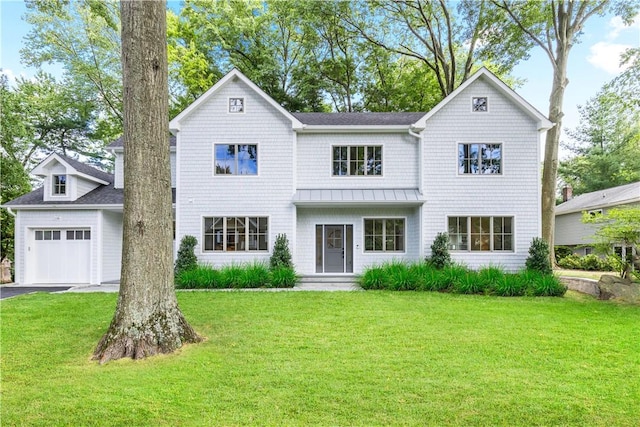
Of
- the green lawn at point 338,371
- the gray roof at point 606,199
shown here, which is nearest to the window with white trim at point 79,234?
the green lawn at point 338,371

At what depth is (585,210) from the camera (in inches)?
809

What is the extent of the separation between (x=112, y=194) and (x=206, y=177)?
13.4ft

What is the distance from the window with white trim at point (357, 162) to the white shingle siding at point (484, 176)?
180cm

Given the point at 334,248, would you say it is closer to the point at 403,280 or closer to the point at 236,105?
the point at 403,280

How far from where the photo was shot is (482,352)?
5098mm

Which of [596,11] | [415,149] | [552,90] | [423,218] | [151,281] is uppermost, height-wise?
[596,11]

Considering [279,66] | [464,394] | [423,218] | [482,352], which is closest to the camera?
[464,394]

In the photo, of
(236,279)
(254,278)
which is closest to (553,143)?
(254,278)

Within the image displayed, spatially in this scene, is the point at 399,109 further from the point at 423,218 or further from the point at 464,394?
the point at 464,394

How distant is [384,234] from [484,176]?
4110 mm

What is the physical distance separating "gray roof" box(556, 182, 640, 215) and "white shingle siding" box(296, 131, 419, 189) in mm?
13494

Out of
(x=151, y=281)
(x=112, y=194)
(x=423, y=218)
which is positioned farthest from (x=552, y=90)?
(x=112, y=194)

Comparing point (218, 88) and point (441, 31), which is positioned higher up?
point (441, 31)

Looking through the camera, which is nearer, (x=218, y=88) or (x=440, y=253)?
(x=440, y=253)
